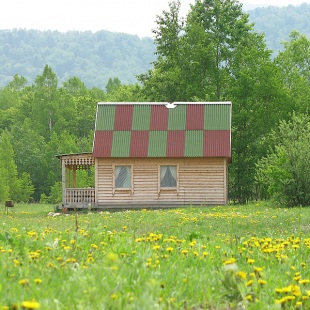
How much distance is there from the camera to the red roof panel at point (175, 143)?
33.3 meters

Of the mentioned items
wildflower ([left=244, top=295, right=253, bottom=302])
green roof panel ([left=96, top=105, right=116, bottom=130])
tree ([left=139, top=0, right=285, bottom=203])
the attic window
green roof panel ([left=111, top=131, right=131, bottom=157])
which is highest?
tree ([left=139, top=0, right=285, bottom=203])

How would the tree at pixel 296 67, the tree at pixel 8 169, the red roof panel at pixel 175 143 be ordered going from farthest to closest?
the tree at pixel 8 169, the tree at pixel 296 67, the red roof panel at pixel 175 143

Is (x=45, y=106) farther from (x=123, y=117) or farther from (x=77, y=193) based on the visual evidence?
(x=77, y=193)

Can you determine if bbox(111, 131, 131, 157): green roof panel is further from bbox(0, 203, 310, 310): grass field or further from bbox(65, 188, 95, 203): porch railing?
bbox(0, 203, 310, 310): grass field

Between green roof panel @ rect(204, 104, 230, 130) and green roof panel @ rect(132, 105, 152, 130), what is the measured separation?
122 inches

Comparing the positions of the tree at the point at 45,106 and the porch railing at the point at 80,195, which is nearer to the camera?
the porch railing at the point at 80,195

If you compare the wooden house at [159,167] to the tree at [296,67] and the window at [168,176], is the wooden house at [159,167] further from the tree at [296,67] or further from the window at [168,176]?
the tree at [296,67]

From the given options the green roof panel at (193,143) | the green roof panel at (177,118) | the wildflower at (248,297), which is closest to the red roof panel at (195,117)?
the green roof panel at (177,118)

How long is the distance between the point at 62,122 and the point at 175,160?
54037 millimetres

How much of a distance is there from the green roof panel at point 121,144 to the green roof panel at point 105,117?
26.4 inches

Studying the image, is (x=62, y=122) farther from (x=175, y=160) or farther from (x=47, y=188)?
(x=175, y=160)

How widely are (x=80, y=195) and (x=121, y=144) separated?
3.57 meters

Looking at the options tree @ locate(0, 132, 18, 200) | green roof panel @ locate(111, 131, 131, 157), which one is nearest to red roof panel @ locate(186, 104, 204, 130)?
green roof panel @ locate(111, 131, 131, 157)

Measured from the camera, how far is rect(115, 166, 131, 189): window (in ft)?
112
